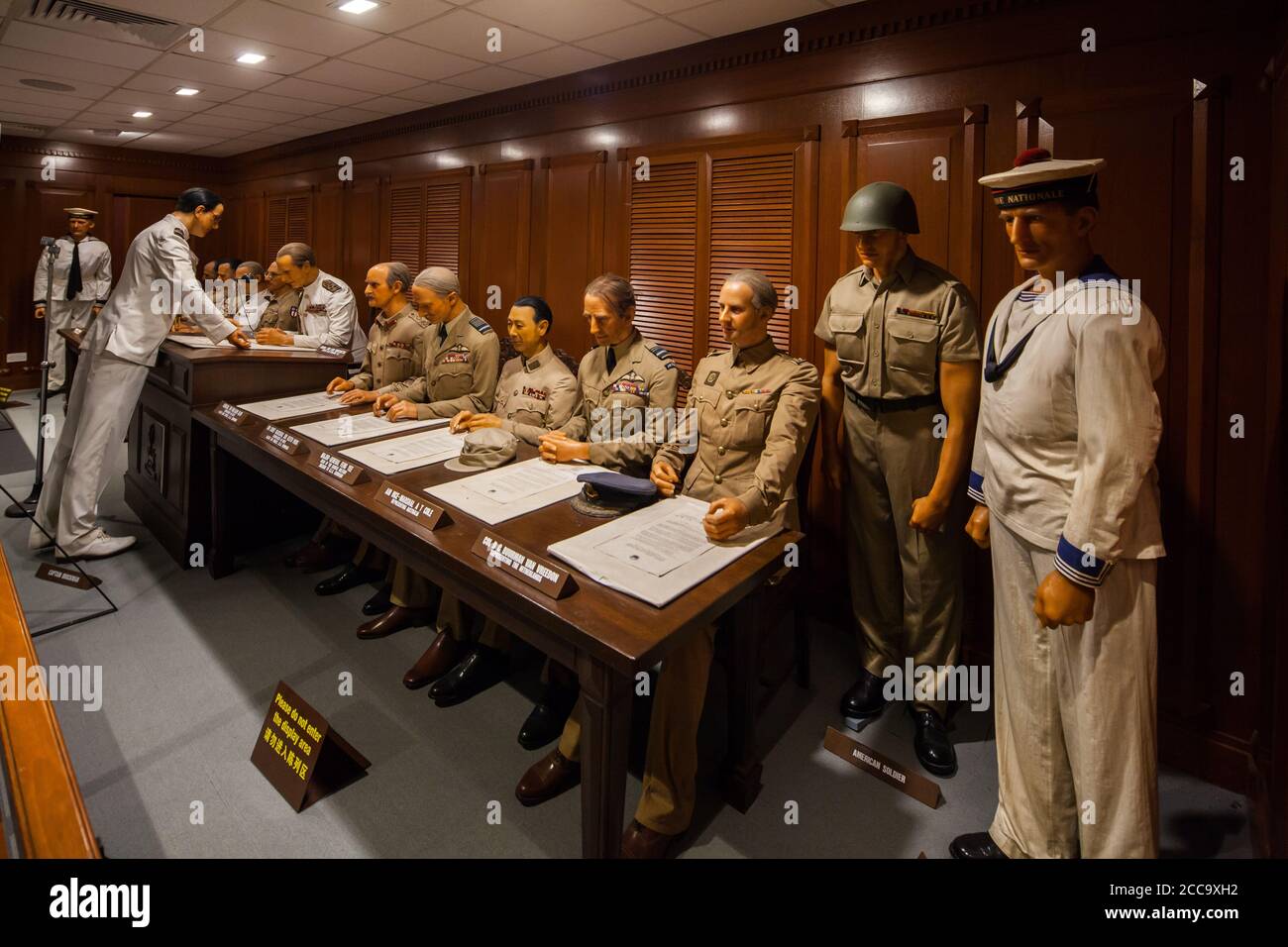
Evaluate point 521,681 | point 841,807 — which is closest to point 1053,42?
point 841,807

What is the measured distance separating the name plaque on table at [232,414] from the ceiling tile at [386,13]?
183cm

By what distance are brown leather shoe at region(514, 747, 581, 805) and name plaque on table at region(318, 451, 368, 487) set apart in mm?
1006

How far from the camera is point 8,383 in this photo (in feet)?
24.6

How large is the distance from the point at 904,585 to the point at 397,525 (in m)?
1.65

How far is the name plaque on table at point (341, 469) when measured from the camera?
2.08m

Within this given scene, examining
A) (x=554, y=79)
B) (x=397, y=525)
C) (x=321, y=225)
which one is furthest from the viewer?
(x=321, y=225)

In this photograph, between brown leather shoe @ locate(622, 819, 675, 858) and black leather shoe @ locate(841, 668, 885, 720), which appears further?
black leather shoe @ locate(841, 668, 885, 720)

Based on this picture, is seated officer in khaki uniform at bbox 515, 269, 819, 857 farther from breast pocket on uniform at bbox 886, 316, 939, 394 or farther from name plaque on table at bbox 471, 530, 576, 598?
name plaque on table at bbox 471, 530, 576, 598

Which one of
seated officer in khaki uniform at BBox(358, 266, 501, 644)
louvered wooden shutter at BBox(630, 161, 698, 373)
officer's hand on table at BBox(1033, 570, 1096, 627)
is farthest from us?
louvered wooden shutter at BBox(630, 161, 698, 373)

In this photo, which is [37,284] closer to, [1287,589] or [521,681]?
[521,681]

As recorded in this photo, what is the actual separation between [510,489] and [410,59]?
304cm

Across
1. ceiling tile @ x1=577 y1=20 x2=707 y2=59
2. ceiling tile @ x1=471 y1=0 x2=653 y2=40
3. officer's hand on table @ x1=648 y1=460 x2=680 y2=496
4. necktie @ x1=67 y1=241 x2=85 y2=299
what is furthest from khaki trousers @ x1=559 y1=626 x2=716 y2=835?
necktie @ x1=67 y1=241 x2=85 y2=299

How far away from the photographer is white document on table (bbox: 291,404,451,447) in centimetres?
260

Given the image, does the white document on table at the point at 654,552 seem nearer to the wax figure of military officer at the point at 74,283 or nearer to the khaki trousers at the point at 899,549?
the khaki trousers at the point at 899,549
